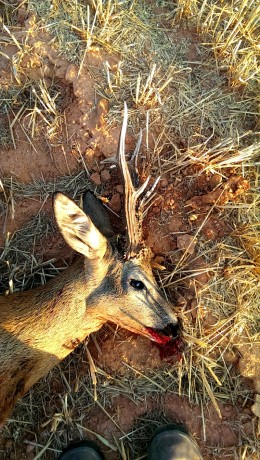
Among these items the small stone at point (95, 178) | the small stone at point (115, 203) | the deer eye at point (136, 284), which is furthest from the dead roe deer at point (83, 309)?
the small stone at point (95, 178)

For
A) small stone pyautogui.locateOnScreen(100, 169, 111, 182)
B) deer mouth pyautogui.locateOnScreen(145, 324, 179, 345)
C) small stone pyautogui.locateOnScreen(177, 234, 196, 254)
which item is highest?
small stone pyautogui.locateOnScreen(100, 169, 111, 182)

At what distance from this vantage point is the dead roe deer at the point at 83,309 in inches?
140

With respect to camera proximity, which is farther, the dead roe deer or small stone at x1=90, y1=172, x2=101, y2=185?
small stone at x1=90, y1=172, x2=101, y2=185

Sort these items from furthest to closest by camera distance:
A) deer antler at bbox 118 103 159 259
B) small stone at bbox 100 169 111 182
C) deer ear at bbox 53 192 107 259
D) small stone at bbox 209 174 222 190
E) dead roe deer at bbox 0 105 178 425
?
small stone at bbox 100 169 111 182, small stone at bbox 209 174 222 190, dead roe deer at bbox 0 105 178 425, deer antler at bbox 118 103 159 259, deer ear at bbox 53 192 107 259

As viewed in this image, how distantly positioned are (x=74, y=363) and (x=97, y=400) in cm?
36

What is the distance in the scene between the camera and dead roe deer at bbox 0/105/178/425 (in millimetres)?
3568

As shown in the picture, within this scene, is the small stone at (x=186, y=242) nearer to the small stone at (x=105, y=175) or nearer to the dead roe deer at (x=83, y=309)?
the dead roe deer at (x=83, y=309)

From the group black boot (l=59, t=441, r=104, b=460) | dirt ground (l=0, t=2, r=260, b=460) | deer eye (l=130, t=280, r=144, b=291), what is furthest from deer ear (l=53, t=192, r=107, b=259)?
black boot (l=59, t=441, r=104, b=460)

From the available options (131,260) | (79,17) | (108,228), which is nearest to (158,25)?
(79,17)

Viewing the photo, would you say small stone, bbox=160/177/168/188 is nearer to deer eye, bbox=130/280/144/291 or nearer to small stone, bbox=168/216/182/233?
small stone, bbox=168/216/182/233

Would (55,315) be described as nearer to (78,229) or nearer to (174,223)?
(78,229)

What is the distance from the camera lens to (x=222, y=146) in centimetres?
406

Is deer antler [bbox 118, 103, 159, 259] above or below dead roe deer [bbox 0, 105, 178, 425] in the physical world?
above

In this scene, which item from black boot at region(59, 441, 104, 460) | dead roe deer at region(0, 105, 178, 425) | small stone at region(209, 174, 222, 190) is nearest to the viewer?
dead roe deer at region(0, 105, 178, 425)
